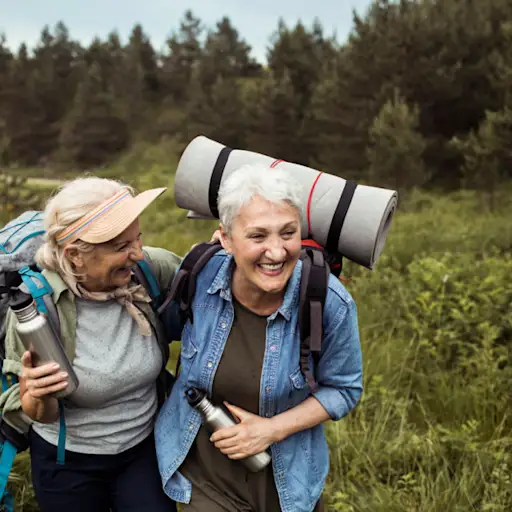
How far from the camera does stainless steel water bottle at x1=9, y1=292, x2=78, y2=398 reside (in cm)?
168

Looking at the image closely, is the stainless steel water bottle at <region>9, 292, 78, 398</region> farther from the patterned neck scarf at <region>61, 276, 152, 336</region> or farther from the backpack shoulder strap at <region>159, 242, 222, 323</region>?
the backpack shoulder strap at <region>159, 242, 222, 323</region>

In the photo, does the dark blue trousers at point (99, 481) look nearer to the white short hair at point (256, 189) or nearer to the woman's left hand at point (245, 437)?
the woman's left hand at point (245, 437)

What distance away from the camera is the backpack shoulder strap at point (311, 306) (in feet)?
5.91

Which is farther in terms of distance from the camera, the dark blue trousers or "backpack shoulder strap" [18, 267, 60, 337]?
the dark blue trousers

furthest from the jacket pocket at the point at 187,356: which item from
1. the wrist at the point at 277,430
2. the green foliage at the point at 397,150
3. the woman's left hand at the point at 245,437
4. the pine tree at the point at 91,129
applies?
the pine tree at the point at 91,129

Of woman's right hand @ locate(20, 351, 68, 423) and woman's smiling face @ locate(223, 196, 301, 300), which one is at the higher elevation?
woman's smiling face @ locate(223, 196, 301, 300)

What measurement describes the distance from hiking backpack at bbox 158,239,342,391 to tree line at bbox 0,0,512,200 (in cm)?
989

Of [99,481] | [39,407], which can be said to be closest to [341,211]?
[39,407]

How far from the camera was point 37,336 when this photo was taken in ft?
5.53

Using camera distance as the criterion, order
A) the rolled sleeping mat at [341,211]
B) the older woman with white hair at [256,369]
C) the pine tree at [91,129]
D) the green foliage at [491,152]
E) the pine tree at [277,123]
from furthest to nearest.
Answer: the pine tree at [91,129], the pine tree at [277,123], the green foliage at [491,152], the rolled sleeping mat at [341,211], the older woman with white hair at [256,369]

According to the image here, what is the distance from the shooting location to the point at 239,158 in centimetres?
220

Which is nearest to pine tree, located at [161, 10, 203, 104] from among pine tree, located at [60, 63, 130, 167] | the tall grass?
pine tree, located at [60, 63, 130, 167]

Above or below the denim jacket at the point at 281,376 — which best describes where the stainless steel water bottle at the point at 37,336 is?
above

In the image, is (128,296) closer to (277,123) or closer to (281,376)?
(281,376)
